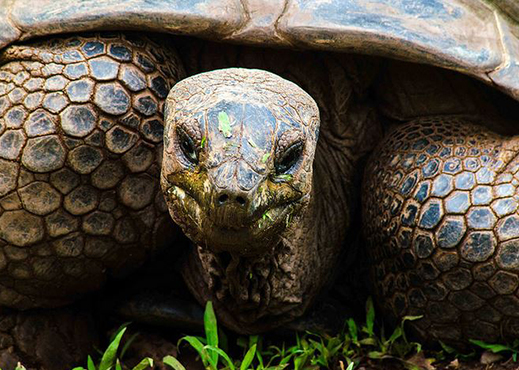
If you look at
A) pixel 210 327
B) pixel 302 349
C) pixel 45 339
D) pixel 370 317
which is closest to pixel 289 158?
pixel 210 327

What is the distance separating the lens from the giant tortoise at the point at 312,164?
3.84 metres

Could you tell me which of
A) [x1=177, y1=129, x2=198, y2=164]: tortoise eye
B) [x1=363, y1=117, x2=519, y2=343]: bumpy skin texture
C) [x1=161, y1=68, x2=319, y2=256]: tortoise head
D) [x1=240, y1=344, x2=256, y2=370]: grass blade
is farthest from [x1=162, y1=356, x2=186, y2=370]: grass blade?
[x1=363, y1=117, x2=519, y2=343]: bumpy skin texture

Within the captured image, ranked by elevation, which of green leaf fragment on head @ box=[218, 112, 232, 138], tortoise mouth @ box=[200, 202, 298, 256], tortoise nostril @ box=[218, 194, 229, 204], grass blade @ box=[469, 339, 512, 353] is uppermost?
green leaf fragment on head @ box=[218, 112, 232, 138]

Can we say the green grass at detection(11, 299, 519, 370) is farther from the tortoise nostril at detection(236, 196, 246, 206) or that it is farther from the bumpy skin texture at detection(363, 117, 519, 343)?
the tortoise nostril at detection(236, 196, 246, 206)

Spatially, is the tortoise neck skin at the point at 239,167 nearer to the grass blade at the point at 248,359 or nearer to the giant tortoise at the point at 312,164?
the giant tortoise at the point at 312,164

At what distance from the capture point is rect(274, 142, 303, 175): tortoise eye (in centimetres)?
318

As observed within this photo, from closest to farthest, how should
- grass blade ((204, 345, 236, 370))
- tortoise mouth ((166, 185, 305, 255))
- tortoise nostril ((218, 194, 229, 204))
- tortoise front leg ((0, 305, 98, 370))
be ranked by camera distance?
tortoise nostril ((218, 194, 229, 204))
tortoise mouth ((166, 185, 305, 255))
grass blade ((204, 345, 236, 370))
tortoise front leg ((0, 305, 98, 370))

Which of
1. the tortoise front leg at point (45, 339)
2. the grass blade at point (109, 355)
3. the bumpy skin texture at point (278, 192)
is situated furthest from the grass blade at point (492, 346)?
the tortoise front leg at point (45, 339)

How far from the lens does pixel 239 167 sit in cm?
301

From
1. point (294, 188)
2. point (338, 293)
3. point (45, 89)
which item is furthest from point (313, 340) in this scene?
point (45, 89)

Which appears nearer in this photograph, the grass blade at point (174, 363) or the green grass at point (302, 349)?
the grass blade at point (174, 363)

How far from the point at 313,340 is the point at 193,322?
55cm

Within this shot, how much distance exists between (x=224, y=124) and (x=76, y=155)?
968 millimetres

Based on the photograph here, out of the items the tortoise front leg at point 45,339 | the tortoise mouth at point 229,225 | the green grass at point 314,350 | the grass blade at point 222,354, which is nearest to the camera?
the tortoise mouth at point 229,225
